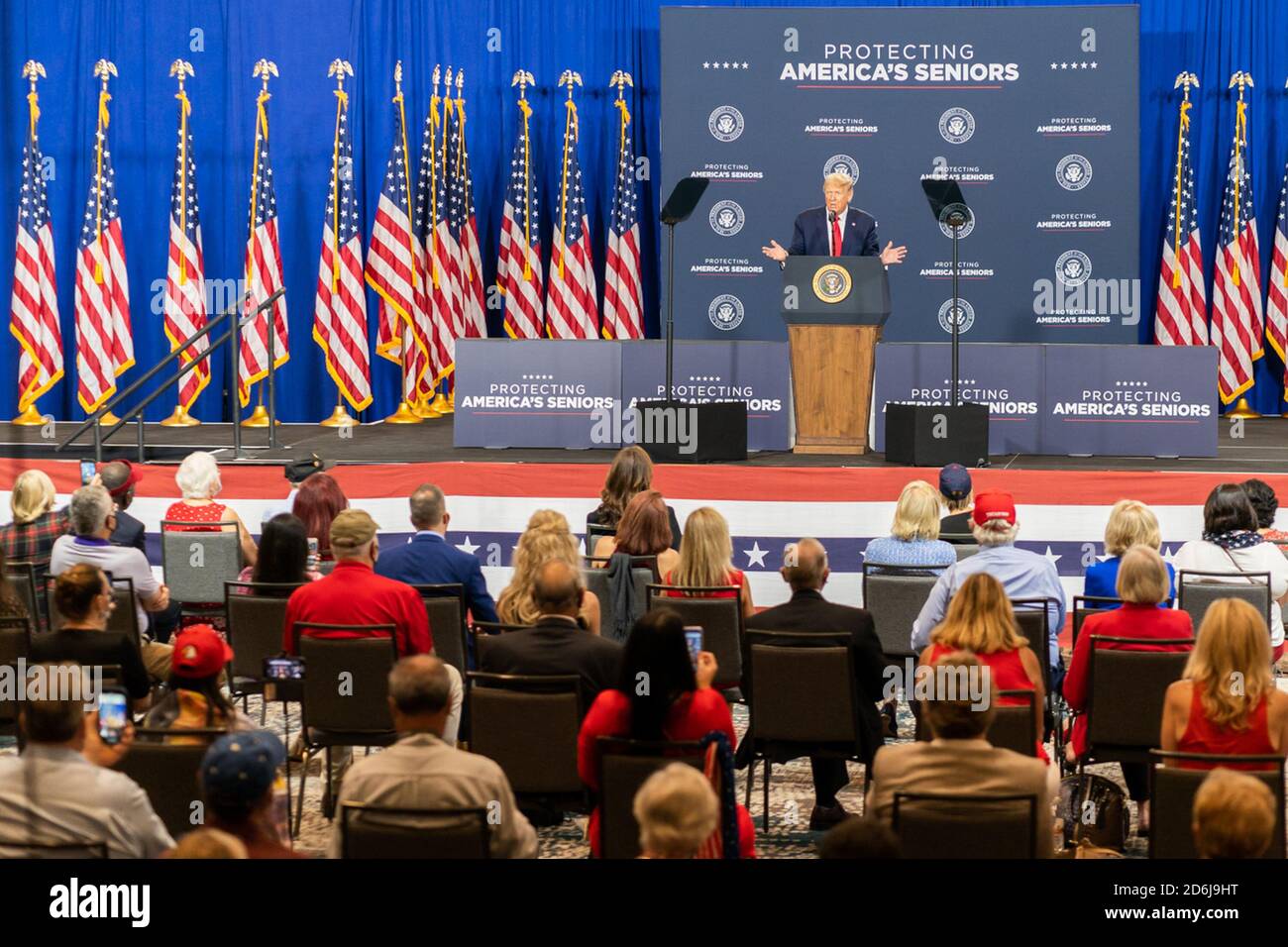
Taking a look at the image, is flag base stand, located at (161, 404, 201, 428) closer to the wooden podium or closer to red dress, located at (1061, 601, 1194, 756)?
the wooden podium

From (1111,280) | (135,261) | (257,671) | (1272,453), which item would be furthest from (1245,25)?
(257,671)

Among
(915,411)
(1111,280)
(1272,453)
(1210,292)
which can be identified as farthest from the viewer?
(1210,292)

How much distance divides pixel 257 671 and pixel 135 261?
32.0 ft

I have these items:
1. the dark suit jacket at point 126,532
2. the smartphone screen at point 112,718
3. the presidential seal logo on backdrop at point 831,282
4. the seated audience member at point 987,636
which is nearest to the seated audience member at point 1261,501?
the seated audience member at point 987,636

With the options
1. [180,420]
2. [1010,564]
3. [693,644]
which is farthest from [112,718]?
[180,420]

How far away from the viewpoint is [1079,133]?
44.8 feet

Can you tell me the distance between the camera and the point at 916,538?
6.73 metres

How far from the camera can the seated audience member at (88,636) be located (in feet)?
17.1

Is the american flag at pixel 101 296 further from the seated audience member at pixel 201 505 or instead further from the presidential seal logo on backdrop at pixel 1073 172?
the presidential seal logo on backdrop at pixel 1073 172

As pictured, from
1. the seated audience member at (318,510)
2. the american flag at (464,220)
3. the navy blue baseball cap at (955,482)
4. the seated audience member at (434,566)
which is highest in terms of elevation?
the american flag at (464,220)

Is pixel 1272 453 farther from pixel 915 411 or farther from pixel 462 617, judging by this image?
pixel 462 617

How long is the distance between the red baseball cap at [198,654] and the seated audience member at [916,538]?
9.81 feet

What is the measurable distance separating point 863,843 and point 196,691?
90.6 inches

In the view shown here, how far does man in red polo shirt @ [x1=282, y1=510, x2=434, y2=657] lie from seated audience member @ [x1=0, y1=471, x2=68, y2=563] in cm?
211
